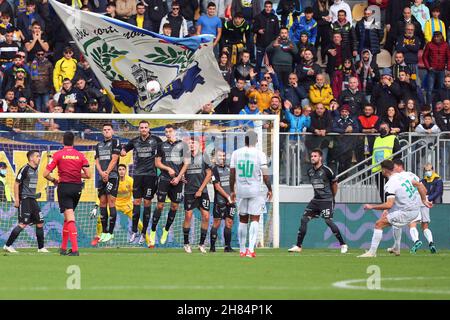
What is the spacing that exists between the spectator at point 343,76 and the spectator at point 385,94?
818mm

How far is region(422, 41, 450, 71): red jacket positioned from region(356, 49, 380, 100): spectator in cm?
129

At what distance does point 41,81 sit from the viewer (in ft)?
91.4

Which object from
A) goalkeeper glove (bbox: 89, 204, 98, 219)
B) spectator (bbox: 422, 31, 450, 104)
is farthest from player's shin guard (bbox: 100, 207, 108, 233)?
spectator (bbox: 422, 31, 450, 104)

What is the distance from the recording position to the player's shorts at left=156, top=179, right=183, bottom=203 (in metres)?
24.2

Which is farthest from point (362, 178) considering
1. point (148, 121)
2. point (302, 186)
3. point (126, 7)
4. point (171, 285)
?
point (171, 285)

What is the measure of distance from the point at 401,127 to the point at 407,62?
2877 millimetres

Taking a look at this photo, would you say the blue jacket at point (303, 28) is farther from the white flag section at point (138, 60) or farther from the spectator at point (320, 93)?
the white flag section at point (138, 60)

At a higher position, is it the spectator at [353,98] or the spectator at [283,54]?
the spectator at [283,54]

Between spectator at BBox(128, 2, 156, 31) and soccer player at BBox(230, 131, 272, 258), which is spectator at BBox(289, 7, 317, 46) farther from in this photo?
soccer player at BBox(230, 131, 272, 258)

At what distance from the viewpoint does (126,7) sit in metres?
29.2

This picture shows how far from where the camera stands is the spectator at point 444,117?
27750mm

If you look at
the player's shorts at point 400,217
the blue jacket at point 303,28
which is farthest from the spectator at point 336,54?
the player's shorts at point 400,217

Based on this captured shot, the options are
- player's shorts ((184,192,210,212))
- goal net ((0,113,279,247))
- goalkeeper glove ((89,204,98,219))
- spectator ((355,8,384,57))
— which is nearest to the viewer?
player's shorts ((184,192,210,212))

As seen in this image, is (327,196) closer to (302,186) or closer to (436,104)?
(302,186)
